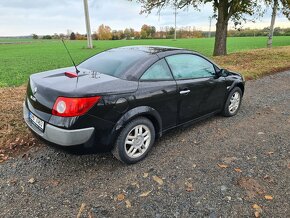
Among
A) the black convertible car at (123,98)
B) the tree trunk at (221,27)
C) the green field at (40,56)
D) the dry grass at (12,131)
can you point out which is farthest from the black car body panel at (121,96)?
the tree trunk at (221,27)

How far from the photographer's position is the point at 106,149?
3.12 metres

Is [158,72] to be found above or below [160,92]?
above

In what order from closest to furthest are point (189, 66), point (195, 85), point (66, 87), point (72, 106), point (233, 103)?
point (72, 106)
point (66, 87)
point (195, 85)
point (189, 66)
point (233, 103)

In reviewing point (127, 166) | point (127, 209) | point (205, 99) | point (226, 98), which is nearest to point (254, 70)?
point (226, 98)

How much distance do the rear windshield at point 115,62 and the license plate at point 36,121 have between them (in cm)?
105

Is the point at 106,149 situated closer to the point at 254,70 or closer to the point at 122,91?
the point at 122,91

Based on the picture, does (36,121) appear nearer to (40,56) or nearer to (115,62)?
(115,62)

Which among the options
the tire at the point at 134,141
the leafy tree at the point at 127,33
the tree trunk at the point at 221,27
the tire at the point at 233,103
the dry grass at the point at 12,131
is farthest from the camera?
the leafy tree at the point at 127,33

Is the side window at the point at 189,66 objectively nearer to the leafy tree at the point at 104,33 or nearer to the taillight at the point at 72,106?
the taillight at the point at 72,106

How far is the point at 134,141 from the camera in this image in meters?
3.37

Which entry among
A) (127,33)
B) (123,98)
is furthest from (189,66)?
(127,33)

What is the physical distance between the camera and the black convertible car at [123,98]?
2.84m

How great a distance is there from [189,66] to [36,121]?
2427mm

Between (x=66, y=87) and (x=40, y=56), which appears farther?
(x=40, y=56)
